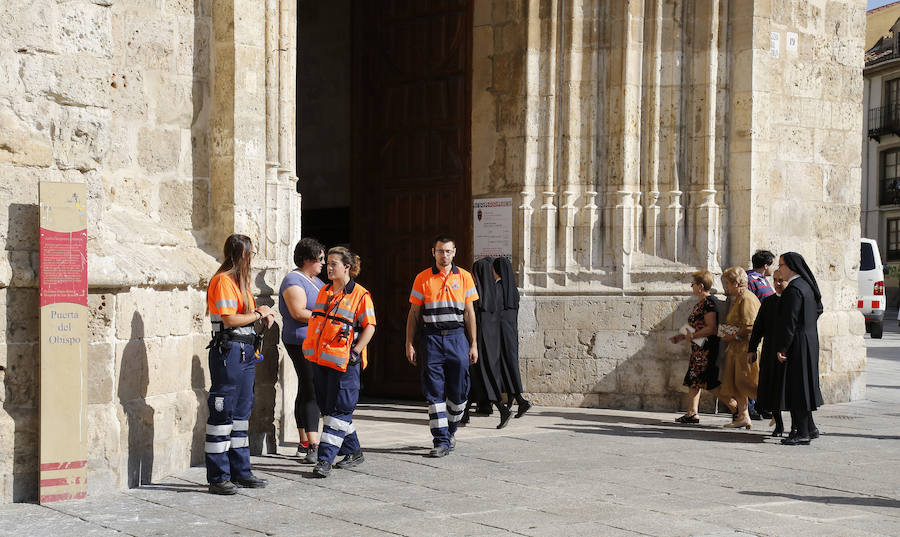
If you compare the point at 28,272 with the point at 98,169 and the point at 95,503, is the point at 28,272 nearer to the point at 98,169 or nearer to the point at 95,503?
the point at 98,169

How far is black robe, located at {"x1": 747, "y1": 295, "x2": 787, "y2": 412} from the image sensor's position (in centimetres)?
848

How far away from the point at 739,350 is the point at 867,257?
14.5 m

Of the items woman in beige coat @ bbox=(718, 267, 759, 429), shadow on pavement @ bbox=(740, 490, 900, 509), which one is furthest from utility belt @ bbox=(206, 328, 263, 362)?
woman in beige coat @ bbox=(718, 267, 759, 429)

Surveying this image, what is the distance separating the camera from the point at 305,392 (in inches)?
293

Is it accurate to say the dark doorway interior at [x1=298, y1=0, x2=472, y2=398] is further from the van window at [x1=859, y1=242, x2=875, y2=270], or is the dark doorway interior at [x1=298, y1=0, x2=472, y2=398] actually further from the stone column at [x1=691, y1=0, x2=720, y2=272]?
the van window at [x1=859, y1=242, x2=875, y2=270]

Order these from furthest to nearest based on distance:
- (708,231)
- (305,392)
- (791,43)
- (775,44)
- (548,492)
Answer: (791,43), (775,44), (708,231), (305,392), (548,492)

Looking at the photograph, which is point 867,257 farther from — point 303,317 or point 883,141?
point 883,141

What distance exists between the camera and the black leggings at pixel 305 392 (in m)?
7.40

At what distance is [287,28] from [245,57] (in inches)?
25.8

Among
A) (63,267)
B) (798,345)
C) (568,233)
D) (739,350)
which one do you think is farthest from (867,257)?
(63,267)

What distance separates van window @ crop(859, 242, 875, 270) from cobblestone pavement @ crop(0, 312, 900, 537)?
45.6 ft

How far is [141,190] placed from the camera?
7383 millimetres

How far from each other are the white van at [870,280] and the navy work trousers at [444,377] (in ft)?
53.3

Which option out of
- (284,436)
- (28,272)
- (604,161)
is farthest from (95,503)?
(604,161)
